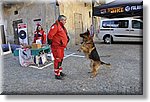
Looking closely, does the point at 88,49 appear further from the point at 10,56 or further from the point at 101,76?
the point at 10,56

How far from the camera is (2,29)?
2.47 meters

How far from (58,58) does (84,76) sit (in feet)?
1.03

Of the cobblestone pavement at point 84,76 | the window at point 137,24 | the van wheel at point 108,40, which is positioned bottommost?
the cobblestone pavement at point 84,76

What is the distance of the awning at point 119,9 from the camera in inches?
94.3

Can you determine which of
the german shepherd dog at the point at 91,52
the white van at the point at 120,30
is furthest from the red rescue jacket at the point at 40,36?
the white van at the point at 120,30

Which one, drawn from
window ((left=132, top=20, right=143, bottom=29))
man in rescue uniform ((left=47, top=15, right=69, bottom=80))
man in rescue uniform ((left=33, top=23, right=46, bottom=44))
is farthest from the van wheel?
man in rescue uniform ((left=33, top=23, right=46, bottom=44))

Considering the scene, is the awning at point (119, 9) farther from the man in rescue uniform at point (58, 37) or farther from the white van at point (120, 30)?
the man in rescue uniform at point (58, 37)

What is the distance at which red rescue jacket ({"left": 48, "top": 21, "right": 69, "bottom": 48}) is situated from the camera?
96.0 inches

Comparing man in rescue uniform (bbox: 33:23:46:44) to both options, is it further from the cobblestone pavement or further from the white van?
the white van

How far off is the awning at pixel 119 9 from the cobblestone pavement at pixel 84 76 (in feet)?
0.96

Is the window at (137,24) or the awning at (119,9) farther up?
the awning at (119,9)

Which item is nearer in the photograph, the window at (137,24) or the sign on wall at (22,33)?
the window at (137,24)

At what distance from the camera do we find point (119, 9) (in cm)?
244

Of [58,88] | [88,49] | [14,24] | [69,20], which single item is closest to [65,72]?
[58,88]
